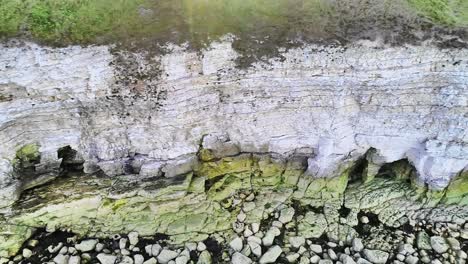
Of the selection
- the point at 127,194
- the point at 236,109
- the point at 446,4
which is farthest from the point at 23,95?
the point at 446,4

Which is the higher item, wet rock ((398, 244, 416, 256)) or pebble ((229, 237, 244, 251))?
pebble ((229, 237, 244, 251))

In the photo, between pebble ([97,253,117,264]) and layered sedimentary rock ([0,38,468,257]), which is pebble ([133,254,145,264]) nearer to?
pebble ([97,253,117,264])

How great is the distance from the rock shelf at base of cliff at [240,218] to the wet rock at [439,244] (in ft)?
0.06

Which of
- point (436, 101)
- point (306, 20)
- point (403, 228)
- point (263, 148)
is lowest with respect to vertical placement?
point (403, 228)

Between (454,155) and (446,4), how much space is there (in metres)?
2.57

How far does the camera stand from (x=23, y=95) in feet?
23.8

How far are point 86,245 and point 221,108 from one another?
3288mm

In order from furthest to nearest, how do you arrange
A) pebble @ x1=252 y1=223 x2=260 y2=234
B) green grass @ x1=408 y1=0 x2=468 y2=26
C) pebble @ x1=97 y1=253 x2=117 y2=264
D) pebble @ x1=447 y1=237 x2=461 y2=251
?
pebble @ x1=252 y1=223 x2=260 y2=234, pebble @ x1=447 y1=237 x2=461 y2=251, pebble @ x1=97 y1=253 x2=117 y2=264, green grass @ x1=408 y1=0 x2=468 y2=26

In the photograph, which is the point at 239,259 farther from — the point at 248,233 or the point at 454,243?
the point at 454,243

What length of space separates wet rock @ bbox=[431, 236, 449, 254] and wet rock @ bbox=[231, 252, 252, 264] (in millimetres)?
3223

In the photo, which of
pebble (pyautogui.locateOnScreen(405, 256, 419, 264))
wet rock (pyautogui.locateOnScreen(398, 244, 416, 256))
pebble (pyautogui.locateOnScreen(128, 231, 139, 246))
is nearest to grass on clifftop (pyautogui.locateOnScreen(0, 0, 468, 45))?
pebble (pyautogui.locateOnScreen(128, 231, 139, 246))

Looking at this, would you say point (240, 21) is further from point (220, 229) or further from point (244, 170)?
point (220, 229)

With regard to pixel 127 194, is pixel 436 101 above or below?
above

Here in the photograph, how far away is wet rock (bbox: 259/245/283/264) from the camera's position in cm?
810
